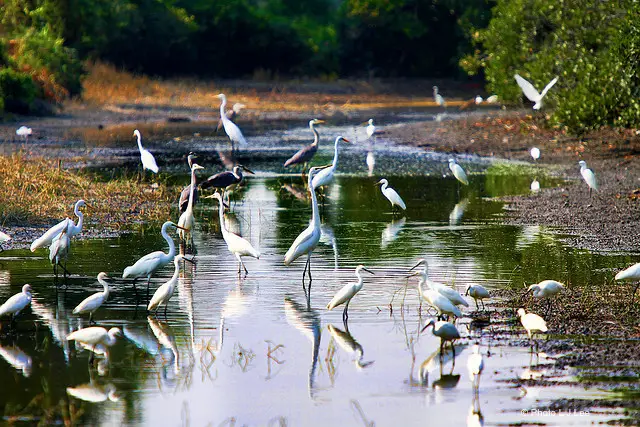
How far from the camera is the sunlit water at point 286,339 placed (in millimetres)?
6926

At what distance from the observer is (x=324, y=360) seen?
8102mm

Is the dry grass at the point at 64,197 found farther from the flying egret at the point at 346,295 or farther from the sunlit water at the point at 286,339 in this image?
the flying egret at the point at 346,295

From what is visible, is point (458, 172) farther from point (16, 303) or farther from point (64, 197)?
point (16, 303)

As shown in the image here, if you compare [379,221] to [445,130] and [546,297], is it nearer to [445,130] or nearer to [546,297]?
[546,297]

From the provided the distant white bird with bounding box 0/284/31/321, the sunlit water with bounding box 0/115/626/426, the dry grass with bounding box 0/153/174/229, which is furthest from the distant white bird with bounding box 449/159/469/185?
the distant white bird with bounding box 0/284/31/321

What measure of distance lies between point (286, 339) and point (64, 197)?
8354 millimetres

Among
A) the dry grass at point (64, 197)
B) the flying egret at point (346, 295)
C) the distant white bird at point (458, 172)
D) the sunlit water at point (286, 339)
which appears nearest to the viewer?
the sunlit water at point (286, 339)

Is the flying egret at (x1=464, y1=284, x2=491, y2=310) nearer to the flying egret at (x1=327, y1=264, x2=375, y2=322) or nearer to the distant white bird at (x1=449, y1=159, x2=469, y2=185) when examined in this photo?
the flying egret at (x1=327, y1=264, x2=375, y2=322)

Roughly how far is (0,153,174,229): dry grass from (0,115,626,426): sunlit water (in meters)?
0.98

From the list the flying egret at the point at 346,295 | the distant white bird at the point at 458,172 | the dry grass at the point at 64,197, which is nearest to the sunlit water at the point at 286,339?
the flying egret at the point at 346,295

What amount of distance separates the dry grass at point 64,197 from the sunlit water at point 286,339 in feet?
3.21

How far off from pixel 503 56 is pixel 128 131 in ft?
40.0

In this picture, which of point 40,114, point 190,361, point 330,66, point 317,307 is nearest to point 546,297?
point 317,307

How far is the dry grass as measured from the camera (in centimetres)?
1455
